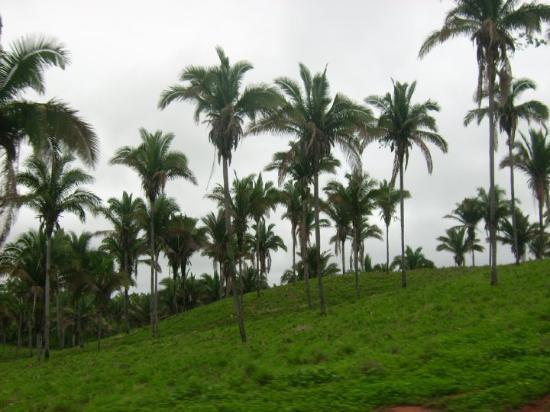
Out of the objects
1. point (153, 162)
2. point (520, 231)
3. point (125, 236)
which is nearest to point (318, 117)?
point (153, 162)

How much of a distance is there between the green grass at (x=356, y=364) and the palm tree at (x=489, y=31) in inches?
232

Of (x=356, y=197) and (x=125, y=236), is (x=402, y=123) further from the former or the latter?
(x=125, y=236)

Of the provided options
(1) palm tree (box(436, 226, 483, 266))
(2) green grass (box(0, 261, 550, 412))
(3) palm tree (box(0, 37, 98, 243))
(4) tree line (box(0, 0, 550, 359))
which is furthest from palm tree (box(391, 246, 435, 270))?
(3) palm tree (box(0, 37, 98, 243))

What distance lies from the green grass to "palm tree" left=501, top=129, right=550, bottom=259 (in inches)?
415

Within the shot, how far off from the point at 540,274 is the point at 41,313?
110ft

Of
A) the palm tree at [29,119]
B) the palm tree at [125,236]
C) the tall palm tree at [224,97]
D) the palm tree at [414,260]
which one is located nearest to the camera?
the palm tree at [29,119]

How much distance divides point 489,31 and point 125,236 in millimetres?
29378

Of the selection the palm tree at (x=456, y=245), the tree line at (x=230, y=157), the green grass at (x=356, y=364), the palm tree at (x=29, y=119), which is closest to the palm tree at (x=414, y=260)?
the palm tree at (x=456, y=245)

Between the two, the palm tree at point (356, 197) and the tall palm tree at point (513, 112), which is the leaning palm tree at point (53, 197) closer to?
the palm tree at point (356, 197)

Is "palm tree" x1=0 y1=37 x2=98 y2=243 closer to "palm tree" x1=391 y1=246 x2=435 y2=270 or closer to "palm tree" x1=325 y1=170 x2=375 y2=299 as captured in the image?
"palm tree" x1=325 y1=170 x2=375 y2=299

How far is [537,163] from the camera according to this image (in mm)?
34000

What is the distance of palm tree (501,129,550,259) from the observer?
3388cm

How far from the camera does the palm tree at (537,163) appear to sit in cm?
3388

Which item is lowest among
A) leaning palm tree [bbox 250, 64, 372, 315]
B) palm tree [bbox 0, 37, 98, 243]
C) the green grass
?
the green grass
